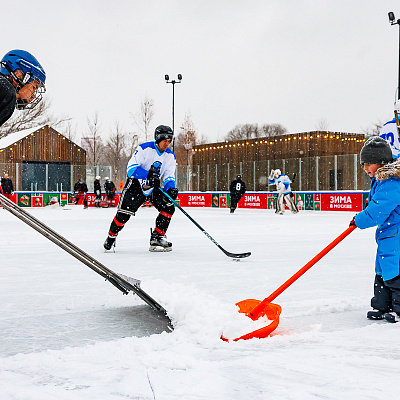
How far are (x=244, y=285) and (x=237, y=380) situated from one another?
2013 mm

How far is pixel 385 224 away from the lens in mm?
2855

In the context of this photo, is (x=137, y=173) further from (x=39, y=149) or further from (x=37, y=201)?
(x=39, y=149)

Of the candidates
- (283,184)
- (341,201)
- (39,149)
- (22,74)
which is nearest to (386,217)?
(22,74)

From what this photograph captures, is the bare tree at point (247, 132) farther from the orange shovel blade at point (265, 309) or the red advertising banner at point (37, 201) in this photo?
the orange shovel blade at point (265, 309)

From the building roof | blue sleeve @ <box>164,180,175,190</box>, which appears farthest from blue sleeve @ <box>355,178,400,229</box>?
the building roof

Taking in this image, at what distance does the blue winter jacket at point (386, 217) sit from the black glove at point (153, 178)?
327cm

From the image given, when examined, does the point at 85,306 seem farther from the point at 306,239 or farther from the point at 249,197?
the point at 249,197

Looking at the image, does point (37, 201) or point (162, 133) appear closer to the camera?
point (162, 133)

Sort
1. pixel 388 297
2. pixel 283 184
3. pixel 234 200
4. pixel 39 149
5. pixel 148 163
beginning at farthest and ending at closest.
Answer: pixel 39 149 < pixel 234 200 < pixel 283 184 < pixel 148 163 < pixel 388 297

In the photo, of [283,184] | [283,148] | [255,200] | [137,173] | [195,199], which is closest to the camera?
[137,173]

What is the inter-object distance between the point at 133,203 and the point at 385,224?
3.48 meters

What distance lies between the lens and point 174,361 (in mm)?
2004

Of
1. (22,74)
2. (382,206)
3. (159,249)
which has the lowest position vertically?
(159,249)

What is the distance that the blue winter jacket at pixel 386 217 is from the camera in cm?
276
